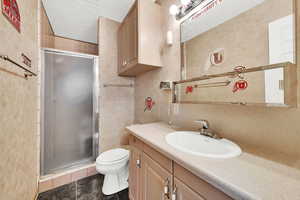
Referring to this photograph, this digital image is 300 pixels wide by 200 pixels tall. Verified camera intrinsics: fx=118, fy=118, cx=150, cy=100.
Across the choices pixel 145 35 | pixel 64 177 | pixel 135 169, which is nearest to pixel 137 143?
pixel 135 169

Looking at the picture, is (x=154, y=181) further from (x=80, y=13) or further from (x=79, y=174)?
(x=80, y=13)

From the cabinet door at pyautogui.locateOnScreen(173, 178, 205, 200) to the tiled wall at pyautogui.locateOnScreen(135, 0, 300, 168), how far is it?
467 millimetres

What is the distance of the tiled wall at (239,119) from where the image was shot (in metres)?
0.61

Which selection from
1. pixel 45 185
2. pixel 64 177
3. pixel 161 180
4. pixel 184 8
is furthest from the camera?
pixel 64 177

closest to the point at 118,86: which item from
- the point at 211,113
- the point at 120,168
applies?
the point at 120,168

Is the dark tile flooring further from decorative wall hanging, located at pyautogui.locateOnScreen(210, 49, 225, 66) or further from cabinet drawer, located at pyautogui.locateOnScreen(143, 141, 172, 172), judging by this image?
decorative wall hanging, located at pyautogui.locateOnScreen(210, 49, 225, 66)

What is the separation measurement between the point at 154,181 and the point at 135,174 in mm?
342

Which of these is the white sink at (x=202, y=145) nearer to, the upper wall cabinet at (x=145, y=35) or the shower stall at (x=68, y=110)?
the upper wall cabinet at (x=145, y=35)

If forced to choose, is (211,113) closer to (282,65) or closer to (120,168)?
(282,65)

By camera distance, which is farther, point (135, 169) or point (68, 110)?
point (68, 110)

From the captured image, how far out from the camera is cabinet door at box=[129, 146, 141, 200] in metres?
1.03

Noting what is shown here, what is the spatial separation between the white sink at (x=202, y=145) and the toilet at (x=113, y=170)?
0.87 metres

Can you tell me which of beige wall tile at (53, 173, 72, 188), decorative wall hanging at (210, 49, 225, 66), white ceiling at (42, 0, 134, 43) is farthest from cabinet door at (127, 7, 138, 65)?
beige wall tile at (53, 173, 72, 188)

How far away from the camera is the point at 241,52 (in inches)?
31.6
